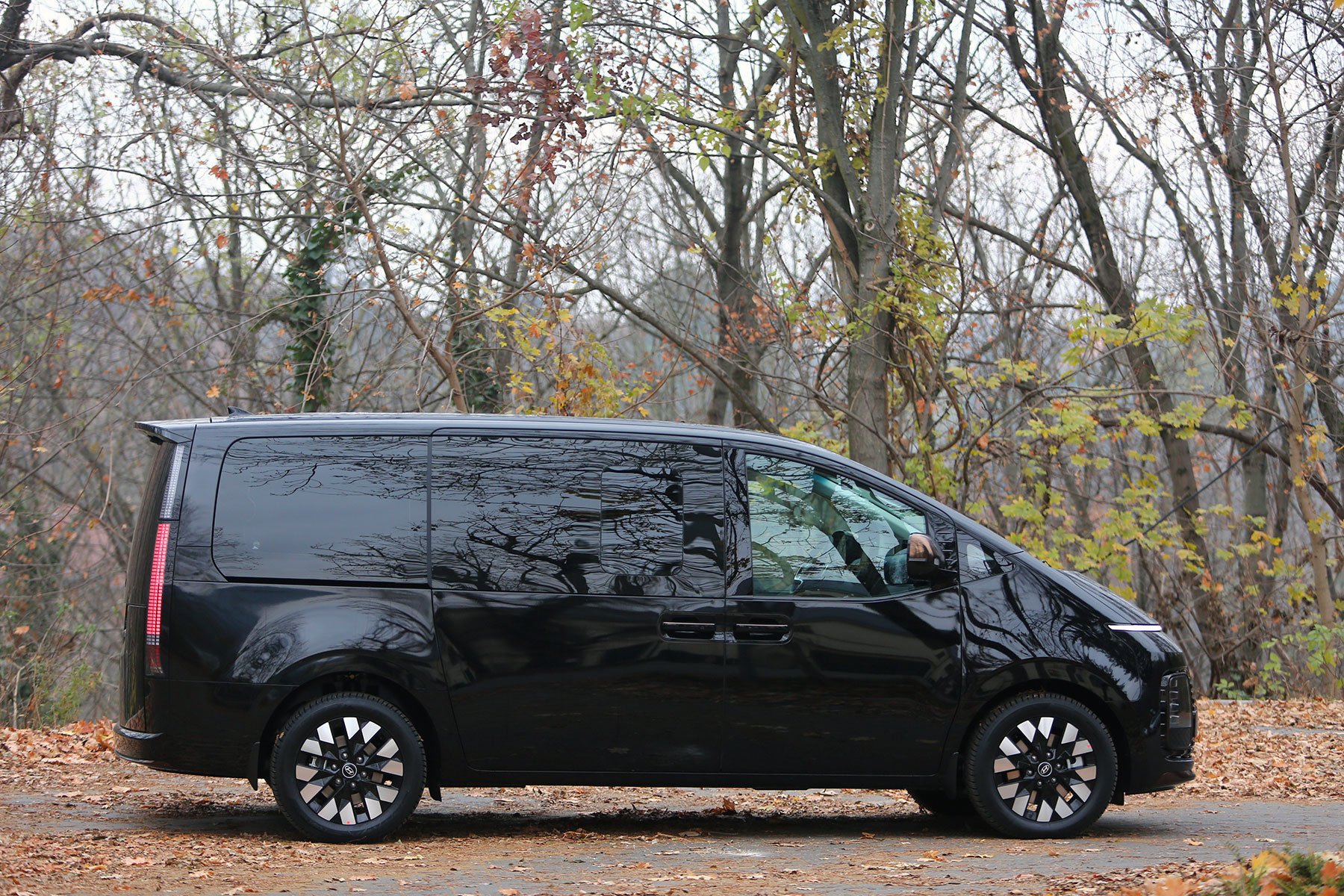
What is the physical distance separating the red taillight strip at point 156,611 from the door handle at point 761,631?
2596mm

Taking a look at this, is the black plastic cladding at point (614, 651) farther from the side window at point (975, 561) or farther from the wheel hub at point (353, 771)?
the wheel hub at point (353, 771)

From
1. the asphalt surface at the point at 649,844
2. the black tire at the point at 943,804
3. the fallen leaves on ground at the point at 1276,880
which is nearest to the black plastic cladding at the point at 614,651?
the asphalt surface at the point at 649,844

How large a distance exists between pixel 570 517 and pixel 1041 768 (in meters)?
2.53

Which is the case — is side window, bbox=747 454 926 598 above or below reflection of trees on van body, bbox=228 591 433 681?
above

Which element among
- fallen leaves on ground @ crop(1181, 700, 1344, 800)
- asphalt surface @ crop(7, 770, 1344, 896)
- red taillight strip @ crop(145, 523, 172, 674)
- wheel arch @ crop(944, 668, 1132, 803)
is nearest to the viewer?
asphalt surface @ crop(7, 770, 1344, 896)

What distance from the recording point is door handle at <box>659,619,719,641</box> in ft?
19.8

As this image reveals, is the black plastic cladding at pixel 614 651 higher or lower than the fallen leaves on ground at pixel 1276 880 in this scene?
higher

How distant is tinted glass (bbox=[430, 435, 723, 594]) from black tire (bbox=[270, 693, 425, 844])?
695 mm

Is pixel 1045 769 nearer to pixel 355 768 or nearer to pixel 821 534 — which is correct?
pixel 821 534

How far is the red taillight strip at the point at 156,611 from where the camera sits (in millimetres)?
5836

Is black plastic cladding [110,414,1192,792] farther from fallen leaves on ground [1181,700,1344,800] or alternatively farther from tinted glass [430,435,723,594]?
fallen leaves on ground [1181,700,1344,800]

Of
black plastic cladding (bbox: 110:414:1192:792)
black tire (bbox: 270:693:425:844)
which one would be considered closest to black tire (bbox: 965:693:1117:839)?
black plastic cladding (bbox: 110:414:1192:792)

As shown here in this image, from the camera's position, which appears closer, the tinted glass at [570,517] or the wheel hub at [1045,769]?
the tinted glass at [570,517]

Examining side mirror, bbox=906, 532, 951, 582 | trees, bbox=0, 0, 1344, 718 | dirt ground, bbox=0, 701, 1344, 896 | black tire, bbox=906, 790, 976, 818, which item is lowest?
dirt ground, bbox=0, 701, 1344, 896
